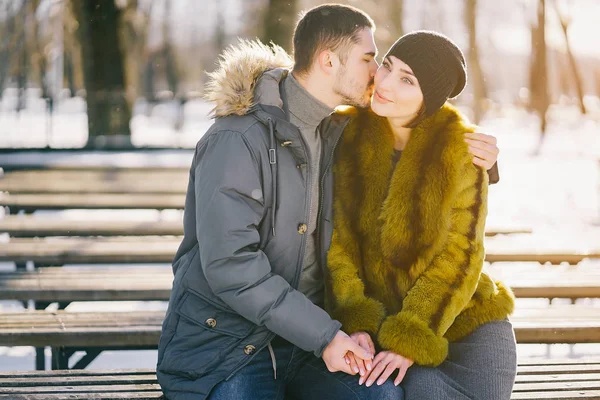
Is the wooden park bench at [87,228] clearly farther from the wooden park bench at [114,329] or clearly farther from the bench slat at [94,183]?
the wooden park bench at [114,329]

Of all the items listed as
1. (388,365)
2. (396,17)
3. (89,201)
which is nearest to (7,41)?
(396,17)

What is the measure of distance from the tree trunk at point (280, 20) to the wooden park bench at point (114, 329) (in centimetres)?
904

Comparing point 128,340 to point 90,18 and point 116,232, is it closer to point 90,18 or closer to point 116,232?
point 116,232

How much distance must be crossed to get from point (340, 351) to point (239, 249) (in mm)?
467

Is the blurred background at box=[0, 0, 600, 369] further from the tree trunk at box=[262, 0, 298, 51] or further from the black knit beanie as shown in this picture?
the black knit beanie

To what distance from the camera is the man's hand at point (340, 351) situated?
97.7 inches

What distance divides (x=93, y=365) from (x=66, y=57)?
2627 centimetres

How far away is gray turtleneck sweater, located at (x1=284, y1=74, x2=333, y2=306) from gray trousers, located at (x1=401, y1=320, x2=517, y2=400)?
49cm

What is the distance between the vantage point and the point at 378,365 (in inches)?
102

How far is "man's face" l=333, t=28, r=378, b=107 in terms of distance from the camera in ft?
9.18

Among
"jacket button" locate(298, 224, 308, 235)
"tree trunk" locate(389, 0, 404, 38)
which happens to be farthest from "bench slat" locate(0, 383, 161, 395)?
"tree trunk" locate(389, 0, 404, 38)

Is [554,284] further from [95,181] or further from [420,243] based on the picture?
[95,181]

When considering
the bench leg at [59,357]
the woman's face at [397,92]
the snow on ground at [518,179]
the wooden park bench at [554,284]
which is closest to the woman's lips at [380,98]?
the woman's face at [397,92]

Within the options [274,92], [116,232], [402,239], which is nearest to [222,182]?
[274,92]
